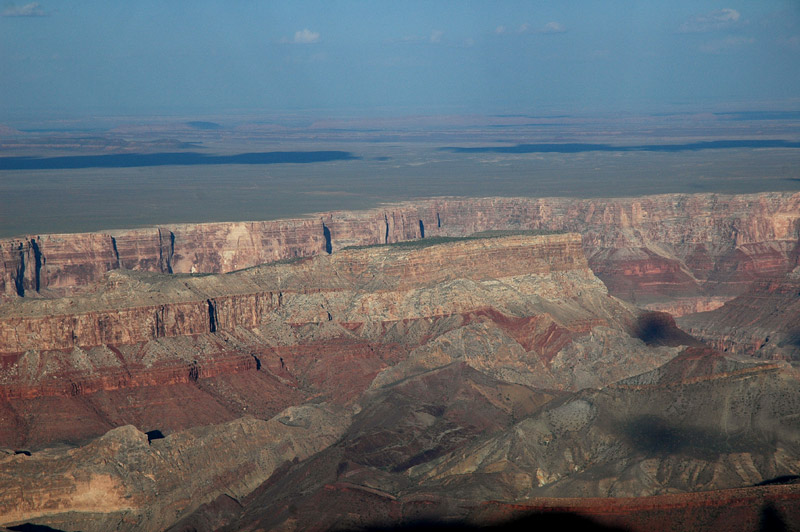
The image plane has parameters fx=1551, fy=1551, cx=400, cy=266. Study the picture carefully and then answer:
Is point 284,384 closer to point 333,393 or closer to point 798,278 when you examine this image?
point 333,393

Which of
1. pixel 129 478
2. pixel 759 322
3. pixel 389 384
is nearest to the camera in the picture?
pixel 129 478

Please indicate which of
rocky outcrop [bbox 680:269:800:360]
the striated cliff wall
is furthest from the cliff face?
the striated cliff wall

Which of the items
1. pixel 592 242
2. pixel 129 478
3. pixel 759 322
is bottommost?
pixel 129 478

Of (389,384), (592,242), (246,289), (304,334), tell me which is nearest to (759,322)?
(592,242)

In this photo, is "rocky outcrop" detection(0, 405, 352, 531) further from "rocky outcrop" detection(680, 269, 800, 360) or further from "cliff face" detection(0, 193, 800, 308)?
"cliff face" detection(0, 193, 800, 308)

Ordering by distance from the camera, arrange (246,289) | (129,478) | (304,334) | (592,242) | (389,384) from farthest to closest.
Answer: (592,242), (246,289), (304,334), (389,384), (129,478)

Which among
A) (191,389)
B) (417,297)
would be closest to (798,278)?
(417,297)

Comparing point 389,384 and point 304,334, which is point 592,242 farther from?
point 389,384
